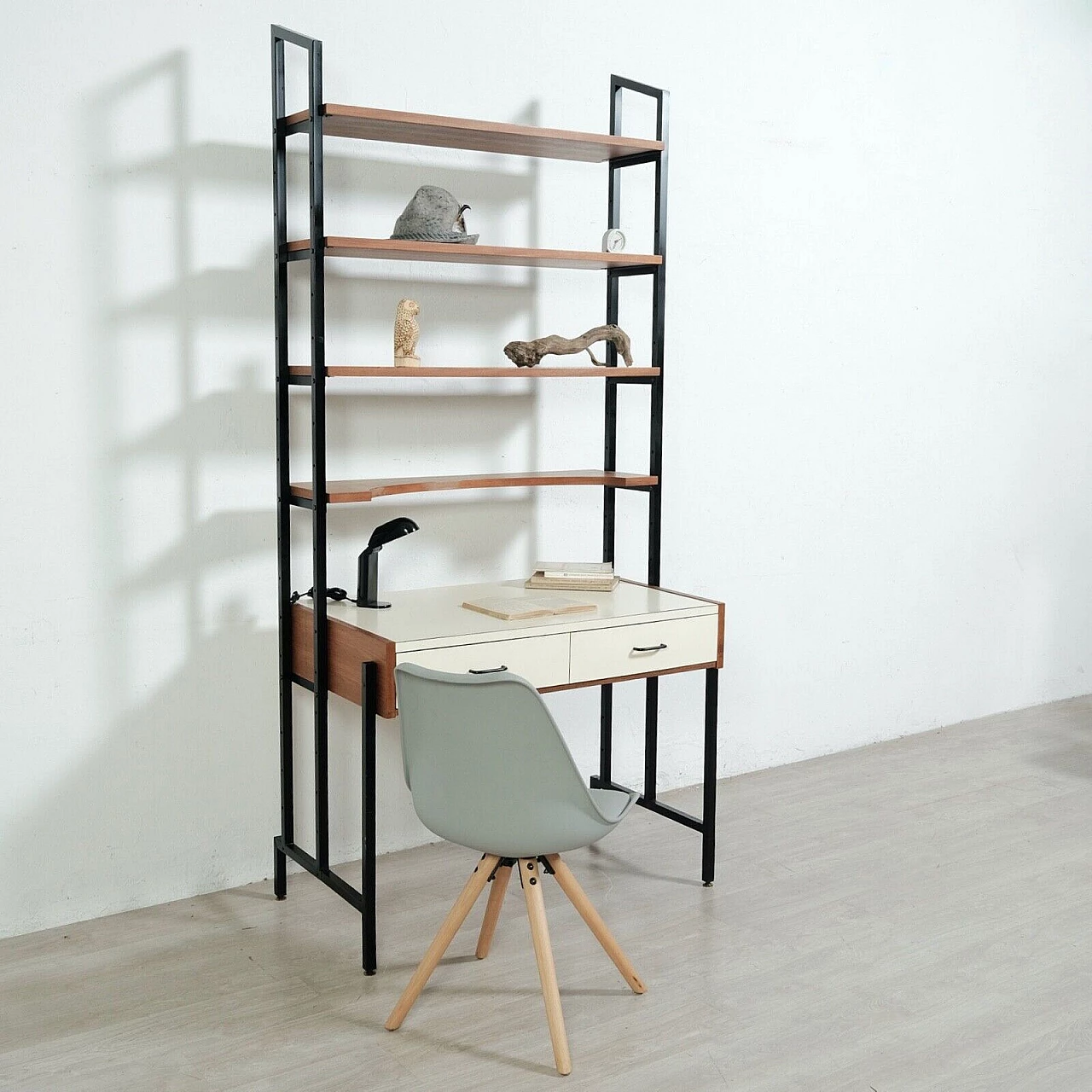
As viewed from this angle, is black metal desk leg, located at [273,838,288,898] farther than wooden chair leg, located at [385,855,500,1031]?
Yes

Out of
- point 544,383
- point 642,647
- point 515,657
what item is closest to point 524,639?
point 515,657

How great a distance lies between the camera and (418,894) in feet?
10.4

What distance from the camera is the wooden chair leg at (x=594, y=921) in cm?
248

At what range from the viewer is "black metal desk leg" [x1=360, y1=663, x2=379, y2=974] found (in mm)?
2688

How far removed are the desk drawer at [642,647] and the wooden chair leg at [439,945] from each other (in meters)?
0.58

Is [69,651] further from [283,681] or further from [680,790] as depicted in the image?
[680,790]

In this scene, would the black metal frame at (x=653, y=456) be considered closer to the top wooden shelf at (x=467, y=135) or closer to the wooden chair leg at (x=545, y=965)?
the top wooden shelf at (x=467, y=135)

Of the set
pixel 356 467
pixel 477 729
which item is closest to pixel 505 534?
pixel 356 467

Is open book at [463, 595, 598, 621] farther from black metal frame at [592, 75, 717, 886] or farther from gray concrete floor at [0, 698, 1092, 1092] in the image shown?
gray concrete floor at [0, 698, 1092, 1092]

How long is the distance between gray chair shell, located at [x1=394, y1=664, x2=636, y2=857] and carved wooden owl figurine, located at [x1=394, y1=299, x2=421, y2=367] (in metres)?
0.92

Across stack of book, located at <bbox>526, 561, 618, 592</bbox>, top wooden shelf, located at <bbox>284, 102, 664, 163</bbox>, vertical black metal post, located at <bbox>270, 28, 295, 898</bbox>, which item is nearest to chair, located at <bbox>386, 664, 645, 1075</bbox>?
vertical black metal post, located at <bbox>270, 28, 295, 898</bbox>

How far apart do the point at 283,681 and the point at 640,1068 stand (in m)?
1.29

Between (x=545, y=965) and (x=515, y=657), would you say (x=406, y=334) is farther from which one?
(x=545, y=965)

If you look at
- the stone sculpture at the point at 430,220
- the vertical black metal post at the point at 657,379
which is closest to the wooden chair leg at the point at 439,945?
the vertical black metal post at the point at 657,379
